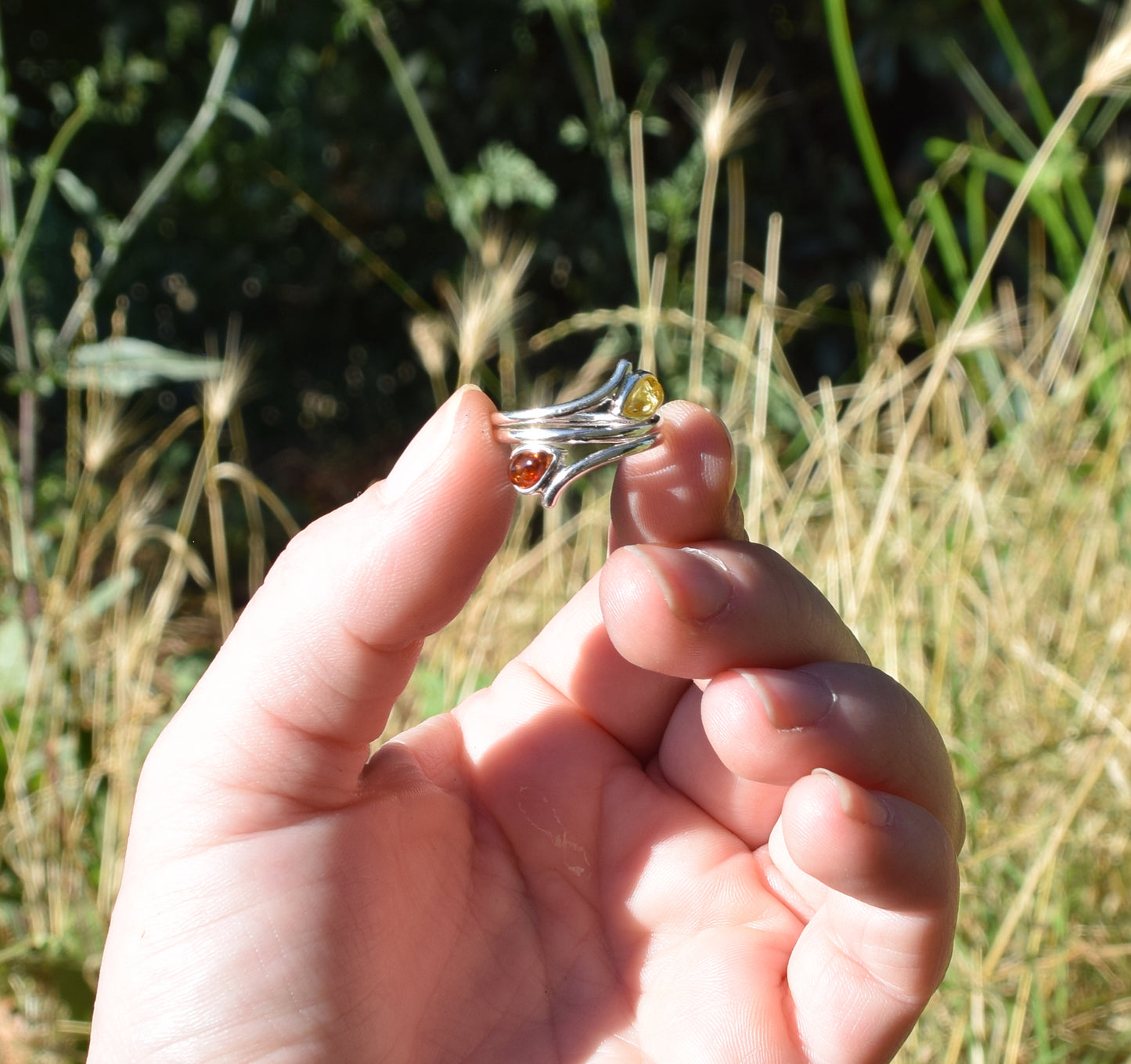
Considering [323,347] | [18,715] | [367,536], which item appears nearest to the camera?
[367,536]

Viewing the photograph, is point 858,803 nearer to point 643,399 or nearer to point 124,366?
point 643,399

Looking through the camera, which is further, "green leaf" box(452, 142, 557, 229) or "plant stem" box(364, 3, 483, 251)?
"green leaf" box(452, 142, 557, 229)

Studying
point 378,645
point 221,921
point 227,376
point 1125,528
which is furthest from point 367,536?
point 1125,528

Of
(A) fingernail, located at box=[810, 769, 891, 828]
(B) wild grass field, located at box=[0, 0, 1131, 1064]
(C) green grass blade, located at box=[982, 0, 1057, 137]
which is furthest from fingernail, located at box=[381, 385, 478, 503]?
(C) green grass blade, located at box=[982, 0, 1057, 137]

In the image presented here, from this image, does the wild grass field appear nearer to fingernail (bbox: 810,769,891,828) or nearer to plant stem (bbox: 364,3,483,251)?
plant stem (bbox: 364,3,483,251)

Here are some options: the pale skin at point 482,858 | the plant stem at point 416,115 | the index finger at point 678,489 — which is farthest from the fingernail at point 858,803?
the plant stem at point 416,115

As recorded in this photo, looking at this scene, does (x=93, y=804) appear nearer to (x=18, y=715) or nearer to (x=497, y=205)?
(x=18, y=715)

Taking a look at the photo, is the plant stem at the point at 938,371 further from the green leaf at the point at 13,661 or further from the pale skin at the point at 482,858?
the green leaf at the point at 13,661

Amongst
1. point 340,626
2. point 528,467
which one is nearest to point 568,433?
point 528,467
